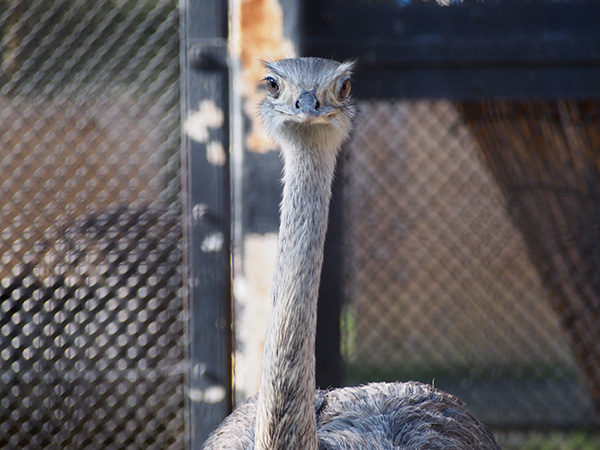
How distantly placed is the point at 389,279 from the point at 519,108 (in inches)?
82.9

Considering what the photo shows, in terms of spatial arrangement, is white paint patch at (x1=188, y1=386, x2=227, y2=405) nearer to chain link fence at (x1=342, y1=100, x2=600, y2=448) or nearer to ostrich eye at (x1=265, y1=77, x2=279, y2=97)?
chain link fence at (x1=342, y1=100, x2=600, y2=448)

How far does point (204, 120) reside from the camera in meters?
2.40

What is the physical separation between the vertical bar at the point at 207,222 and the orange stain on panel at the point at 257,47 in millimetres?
92

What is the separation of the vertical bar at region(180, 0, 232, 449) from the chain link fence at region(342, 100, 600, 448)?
50 centimetres

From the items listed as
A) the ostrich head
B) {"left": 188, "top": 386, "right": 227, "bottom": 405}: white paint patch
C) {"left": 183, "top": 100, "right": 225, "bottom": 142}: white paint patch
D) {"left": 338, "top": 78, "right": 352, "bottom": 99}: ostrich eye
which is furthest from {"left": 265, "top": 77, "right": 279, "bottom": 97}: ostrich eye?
{"left": 188, "top": 386, "right": 227, "bottom": 405}: white paint patch

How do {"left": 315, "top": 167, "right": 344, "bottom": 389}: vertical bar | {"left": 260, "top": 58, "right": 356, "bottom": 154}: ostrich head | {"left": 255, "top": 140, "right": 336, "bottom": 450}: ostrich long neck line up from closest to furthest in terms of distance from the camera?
{"left": 255, "top": 140, "right": 336, "bottom": 450}: ostrich long neck, {"left": 260, "top": 58, "right": 356, "bottom": 154}: ostrich head, {"left": 315, "top": 167, "right": 344, "bottom": 389}: vertical bar

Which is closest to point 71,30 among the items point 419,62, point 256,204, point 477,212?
point 256,204

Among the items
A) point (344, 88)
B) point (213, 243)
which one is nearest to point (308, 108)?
point (344, 88)

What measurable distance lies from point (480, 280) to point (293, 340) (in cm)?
209

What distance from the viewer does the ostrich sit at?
1562 mm

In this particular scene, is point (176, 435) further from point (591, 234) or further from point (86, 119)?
point (591, 234)

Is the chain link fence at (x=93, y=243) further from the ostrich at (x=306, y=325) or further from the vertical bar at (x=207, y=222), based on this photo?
the ostrich at (x=306, y=325)

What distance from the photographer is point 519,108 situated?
8.61ft

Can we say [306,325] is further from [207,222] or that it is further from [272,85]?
[207,222]
